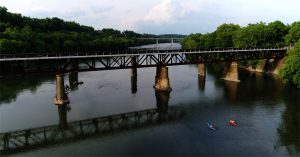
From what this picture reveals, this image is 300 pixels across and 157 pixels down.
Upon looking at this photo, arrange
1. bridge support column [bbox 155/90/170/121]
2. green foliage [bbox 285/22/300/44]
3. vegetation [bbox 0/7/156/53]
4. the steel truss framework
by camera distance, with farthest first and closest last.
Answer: vegetation [bbox 0/7/156/53]
green foliage [bbox 285/22/300/44]
bridge support column [bbox 155/90/170/121]
the steel truss framework

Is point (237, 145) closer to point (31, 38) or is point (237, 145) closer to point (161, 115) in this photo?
point (161, 115)

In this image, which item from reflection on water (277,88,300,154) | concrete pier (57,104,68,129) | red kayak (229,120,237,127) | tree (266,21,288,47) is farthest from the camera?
tree (266,21,288,47)

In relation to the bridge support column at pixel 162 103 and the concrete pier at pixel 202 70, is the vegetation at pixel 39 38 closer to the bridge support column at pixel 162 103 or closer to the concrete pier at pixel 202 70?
the bridge support column at pixel 162 103

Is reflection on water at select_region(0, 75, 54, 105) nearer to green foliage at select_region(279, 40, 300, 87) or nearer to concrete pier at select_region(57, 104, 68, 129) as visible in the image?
concrete pier at select_region(57, 104, 68, 129)

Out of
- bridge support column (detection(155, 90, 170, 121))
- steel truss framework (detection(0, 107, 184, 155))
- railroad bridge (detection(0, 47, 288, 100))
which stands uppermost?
railroad bridge (detection(0, 47, 288, 100))

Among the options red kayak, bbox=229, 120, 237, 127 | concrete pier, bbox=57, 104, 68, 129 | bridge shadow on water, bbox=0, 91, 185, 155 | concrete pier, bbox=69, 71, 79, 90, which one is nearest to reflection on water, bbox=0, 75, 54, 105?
concrete pier, bbox=69, 71, 79, 90
